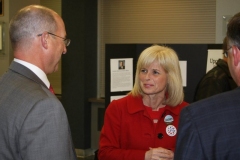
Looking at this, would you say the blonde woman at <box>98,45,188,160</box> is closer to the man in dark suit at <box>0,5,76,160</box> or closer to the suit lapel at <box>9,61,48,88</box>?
the man in dark suit at <box>0,5,76,160</box>

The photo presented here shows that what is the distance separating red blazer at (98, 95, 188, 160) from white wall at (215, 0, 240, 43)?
349 cm

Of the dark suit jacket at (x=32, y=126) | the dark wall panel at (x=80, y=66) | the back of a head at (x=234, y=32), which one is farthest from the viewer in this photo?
the dark wall panel at (x=80, y=66)

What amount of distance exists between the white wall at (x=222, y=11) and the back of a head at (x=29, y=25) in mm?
4347

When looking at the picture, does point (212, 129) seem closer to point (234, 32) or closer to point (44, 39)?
point (234, 32)

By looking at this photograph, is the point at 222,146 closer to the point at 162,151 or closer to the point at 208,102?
the point at 208,102

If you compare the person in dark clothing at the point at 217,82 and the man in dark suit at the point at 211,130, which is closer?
the man in dark suit at the point at 211,130

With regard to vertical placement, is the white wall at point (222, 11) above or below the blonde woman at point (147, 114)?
above

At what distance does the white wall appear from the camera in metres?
5.65

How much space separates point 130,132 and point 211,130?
1323 millimetres

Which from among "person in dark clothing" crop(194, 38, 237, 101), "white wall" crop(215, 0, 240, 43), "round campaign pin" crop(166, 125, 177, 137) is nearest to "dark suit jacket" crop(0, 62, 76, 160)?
"round campaign pin" crop(166, 125, 177, 137)

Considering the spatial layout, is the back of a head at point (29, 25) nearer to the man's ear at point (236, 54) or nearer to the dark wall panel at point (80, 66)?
the man's ear at point (236, 54)

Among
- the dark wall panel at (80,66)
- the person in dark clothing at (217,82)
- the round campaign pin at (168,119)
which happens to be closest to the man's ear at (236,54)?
the round campaign pin at (168,119)

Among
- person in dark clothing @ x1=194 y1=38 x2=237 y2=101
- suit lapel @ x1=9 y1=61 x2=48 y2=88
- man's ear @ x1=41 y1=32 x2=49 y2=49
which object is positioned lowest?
person in dark clothing @ x1=194 y1=38 x2=237 y2=101

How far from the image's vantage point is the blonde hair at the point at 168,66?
264cm
